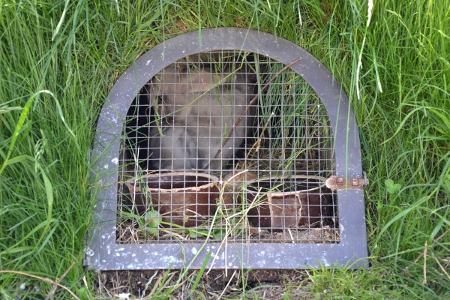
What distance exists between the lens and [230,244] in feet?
6.38

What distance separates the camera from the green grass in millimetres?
1835

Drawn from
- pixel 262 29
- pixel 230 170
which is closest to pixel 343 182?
pixel 230 170

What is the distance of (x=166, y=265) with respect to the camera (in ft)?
6.29

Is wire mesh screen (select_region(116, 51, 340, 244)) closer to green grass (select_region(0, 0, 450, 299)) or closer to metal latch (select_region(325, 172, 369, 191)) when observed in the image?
metal latch (select_region(325, 172, 369, 191))

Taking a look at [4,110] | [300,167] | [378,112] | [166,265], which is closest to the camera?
[4,110]

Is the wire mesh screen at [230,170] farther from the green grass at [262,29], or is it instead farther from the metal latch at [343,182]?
the green grass at [262,29]

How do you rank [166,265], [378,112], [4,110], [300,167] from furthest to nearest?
1. [300,167]
2. [378,112]
3. [166,265]
4. [4,110]

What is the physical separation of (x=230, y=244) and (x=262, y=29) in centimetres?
76

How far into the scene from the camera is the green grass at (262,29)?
1.83 m

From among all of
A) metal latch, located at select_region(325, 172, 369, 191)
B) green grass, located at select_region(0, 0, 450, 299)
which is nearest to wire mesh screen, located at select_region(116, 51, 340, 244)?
metal latch, located at select_region(325, 172, 369, 191)

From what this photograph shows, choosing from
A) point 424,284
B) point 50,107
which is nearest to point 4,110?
point 50,107

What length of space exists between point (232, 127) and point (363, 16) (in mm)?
631

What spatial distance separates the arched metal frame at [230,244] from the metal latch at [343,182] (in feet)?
0.04

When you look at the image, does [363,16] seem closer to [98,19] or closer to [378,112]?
[378,112]
